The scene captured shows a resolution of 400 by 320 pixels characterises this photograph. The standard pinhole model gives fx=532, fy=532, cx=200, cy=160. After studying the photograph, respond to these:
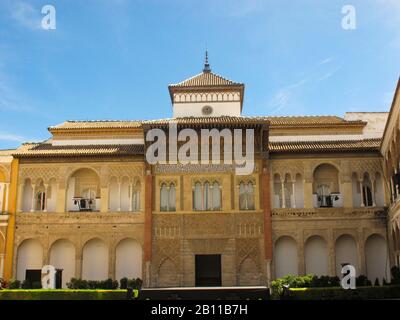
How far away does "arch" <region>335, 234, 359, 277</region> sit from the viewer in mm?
28609

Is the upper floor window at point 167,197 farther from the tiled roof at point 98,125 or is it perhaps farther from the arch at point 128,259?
the tiled roof at point 98,125

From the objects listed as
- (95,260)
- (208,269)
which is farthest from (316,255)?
(95,260)

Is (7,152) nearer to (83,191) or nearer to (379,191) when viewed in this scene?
(83,191)

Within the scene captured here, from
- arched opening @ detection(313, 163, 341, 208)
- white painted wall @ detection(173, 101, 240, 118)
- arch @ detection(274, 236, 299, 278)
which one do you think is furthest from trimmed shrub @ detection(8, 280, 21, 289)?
arched opening @ detection(313, 163, 341, 208)

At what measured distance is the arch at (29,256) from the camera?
29.0 m

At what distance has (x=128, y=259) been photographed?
29.1 metres

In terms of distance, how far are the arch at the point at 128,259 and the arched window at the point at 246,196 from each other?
606 cm

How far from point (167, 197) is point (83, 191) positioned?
16.4 ft

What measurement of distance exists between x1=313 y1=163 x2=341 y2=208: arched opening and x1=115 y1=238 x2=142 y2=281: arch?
404 inches

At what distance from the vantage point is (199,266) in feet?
93.4

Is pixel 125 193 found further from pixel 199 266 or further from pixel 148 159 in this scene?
pixel 199 266

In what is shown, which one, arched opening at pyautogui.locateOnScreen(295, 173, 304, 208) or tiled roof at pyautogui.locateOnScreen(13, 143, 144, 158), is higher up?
tiled roof at pyautogui.locateOnScreen(13, 143, 144, 158)

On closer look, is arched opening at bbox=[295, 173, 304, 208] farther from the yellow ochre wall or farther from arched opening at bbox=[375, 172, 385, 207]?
the yellow ochre wall
